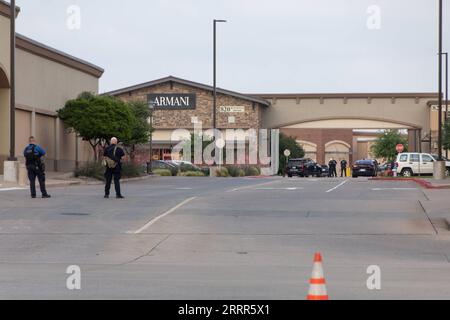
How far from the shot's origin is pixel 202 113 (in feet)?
265

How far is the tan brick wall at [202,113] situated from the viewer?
79750mm

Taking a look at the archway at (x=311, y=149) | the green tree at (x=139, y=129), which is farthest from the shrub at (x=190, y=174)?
the archway at (x=311, y=149)

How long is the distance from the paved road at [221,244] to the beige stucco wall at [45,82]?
15046mm

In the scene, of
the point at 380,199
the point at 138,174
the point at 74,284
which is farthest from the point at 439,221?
the point at 138,174

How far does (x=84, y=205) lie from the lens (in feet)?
78.9

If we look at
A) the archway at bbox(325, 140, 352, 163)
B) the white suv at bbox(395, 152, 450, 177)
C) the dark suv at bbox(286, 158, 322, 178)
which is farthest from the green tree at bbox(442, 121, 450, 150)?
the archway at bbox(325, 140, 352, 163)

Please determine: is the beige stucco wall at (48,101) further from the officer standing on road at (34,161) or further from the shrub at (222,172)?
the officer standing on road at (34,161)

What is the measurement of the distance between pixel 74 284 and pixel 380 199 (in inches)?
644

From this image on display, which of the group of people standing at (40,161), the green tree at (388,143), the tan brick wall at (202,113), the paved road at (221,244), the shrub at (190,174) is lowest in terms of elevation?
the paved road at (221,244)

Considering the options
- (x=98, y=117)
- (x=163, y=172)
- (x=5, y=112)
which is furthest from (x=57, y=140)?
(x=163, y=172)

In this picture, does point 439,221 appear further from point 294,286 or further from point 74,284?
point 74,284

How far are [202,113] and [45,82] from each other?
35660 mm

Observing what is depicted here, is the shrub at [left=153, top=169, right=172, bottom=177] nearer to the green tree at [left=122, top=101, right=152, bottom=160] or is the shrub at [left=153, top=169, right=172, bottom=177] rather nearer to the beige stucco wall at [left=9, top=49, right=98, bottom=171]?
the green tree at [left=122, top=101, right=152, bottom=160]

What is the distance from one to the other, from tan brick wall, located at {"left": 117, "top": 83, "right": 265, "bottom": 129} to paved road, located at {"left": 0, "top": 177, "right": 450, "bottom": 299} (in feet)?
168
